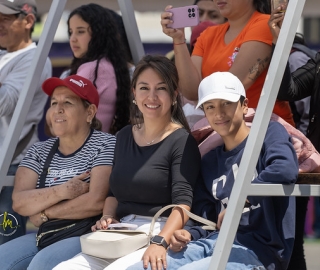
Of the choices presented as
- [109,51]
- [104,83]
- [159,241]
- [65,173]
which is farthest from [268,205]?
[109,51]

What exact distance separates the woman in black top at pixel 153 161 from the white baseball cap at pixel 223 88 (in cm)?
34

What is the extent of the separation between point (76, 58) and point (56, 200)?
3.45 ft

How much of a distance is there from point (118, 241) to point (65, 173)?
746 millimetres

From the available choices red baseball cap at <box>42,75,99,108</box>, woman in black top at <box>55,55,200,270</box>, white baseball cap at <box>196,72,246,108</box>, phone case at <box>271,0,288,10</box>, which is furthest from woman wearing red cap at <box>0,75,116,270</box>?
phone case at <box>271,0,288,10</box>

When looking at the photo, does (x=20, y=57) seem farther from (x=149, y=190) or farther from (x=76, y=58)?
(x=149, y=190)

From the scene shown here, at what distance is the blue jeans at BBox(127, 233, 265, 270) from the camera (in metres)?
3.30

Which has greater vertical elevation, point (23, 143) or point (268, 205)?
point (23, 143)

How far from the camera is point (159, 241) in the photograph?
343 centimetres

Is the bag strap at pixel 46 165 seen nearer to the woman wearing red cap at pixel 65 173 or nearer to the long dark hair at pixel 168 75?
the woman wearing red cap at pixel 65 173

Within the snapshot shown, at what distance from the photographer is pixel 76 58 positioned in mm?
4672

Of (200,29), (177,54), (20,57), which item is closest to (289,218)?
(177,54)

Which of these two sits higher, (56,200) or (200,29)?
(200,29)

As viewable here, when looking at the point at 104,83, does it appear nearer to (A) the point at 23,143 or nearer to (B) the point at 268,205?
(A) the point at 23,143

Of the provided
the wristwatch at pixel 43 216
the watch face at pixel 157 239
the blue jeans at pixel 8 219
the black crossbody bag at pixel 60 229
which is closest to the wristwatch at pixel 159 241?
the watch face at pixel 157 239
